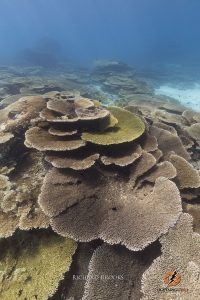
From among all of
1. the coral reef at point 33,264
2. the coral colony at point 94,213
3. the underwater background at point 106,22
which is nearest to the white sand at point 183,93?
the coral colony at point 94,213

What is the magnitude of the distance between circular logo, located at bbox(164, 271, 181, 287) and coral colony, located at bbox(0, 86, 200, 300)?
5 centimetres

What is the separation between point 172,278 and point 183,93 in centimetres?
1961

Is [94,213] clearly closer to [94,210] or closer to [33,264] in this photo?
[94,210]

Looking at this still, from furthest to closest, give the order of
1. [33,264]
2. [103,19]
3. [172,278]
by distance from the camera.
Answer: [103,19]
[33,264]
[172,278]

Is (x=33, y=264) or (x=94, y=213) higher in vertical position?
(x=94, y=213)

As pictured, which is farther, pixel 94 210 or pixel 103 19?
pixel 103 19

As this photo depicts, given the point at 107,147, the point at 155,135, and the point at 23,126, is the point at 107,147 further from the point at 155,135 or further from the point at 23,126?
the point at 23,126

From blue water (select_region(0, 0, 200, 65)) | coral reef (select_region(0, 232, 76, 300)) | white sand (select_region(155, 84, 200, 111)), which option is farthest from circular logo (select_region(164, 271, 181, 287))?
blue water (select_region(0, 0, 200, 65))

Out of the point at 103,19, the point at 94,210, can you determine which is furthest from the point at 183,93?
the point at 103,19

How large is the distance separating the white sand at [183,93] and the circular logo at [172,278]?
49.3 ft

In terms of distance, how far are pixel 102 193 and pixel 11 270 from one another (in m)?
1.39

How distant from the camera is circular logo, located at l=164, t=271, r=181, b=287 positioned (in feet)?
7.59

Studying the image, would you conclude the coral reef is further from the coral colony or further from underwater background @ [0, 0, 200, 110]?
underwater background @ [0, 0, 200, 110]

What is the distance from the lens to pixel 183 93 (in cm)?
2003
